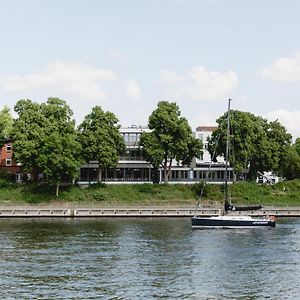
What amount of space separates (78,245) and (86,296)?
25.2 m

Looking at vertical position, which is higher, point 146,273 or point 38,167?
point 38,167

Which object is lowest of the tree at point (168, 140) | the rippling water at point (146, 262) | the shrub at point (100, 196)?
the rippling water at point (146, 262)

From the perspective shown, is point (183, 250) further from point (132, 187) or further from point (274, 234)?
point (132, 187)

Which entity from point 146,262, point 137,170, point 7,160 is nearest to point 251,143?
point 137,170

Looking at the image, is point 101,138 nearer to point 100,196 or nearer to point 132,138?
point 100,196

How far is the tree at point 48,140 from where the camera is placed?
4624 inches

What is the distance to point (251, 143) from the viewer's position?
129m

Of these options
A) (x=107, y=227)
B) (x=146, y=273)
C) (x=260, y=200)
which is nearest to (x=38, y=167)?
(x=107, y=227)

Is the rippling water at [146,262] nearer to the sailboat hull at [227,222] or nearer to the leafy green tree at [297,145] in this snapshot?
the sailboat hull at [227,222]

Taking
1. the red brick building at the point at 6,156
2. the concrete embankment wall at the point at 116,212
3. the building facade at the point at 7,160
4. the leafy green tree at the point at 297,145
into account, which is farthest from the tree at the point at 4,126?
the leafy green tree at the point at 297,145

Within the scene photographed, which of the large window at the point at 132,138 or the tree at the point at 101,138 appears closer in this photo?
the tree at the point at 101,138

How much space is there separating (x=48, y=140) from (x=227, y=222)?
139 ft

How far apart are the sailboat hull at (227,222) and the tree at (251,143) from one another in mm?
34570

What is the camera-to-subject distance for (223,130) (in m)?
129
